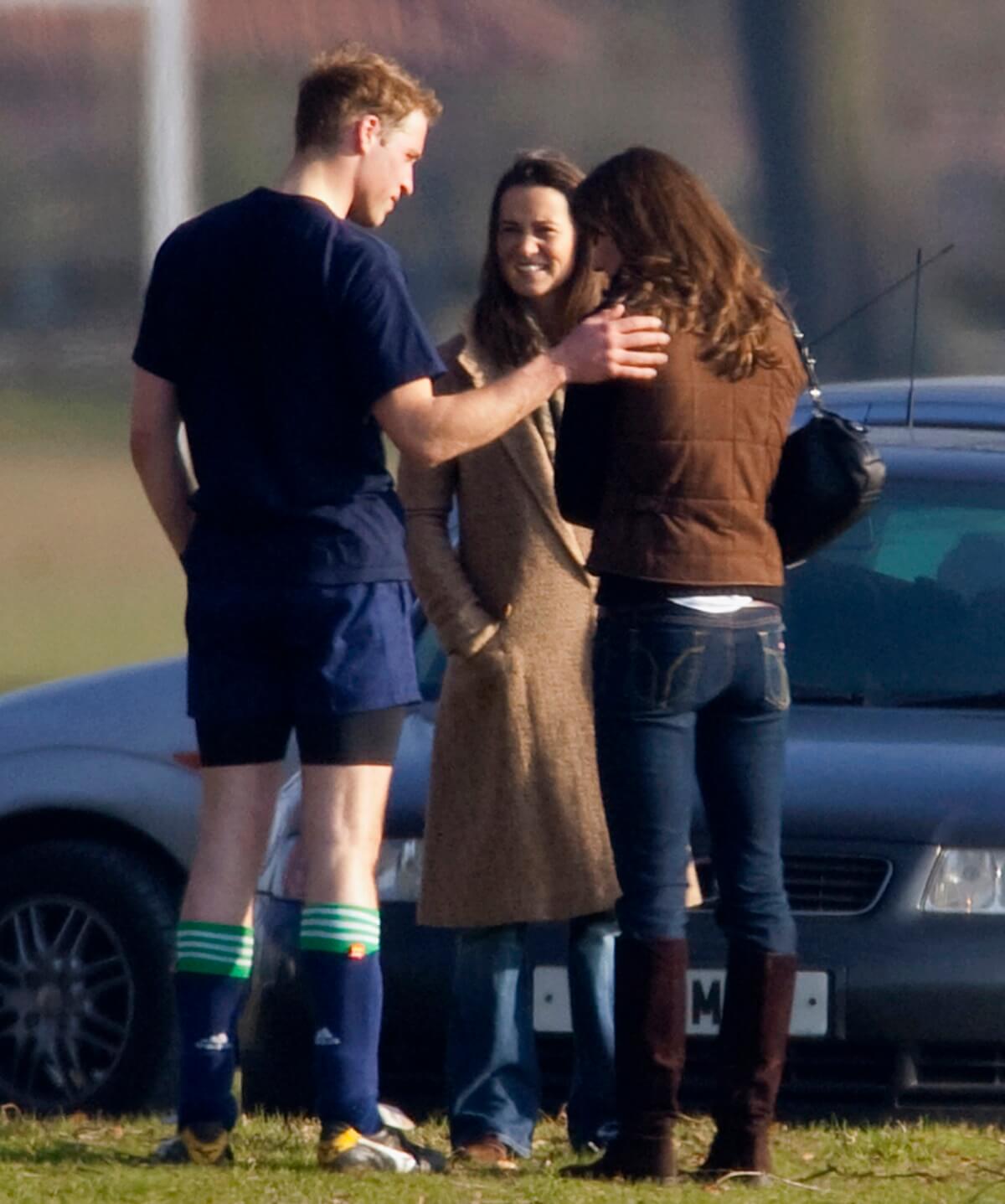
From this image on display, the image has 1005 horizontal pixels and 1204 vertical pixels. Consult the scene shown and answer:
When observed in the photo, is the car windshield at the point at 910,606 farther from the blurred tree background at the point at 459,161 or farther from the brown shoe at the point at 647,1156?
the blurred tree background at the point at 459,161

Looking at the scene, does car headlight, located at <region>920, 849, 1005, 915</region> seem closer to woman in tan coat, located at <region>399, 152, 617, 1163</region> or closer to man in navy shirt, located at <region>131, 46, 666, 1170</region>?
woman in tan coat, located at <region>399, 152, 617, 1163</region>

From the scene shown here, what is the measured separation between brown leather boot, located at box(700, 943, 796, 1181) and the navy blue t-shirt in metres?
0.81

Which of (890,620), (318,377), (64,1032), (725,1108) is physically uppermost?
(318,377)

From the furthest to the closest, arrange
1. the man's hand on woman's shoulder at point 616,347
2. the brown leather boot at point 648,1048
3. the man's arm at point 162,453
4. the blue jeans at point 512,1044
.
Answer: the blue jeans at point 512,1044 < the man's arm at point 162,453 < the brown leather boot at point 648,1048 < the man's hand on woman's shoulder at point 616,347

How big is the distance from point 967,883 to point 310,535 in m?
1.26

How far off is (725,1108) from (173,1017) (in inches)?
70.8

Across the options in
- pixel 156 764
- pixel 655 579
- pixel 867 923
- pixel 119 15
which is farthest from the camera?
pixel 119 15

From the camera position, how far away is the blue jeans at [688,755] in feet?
14.1

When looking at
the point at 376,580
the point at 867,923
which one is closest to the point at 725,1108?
the point at 867,923

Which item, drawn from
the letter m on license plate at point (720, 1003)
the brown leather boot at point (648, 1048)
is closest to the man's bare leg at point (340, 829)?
the brown leather boot at point (648, 1048)

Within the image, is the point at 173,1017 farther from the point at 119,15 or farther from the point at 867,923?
the point at 119,15

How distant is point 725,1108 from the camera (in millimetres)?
4395

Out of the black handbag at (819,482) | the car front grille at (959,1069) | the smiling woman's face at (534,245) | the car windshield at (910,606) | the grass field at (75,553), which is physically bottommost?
the grass field at (75,553)

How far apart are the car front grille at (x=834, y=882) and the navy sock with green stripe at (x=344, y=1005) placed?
699 millimetres
